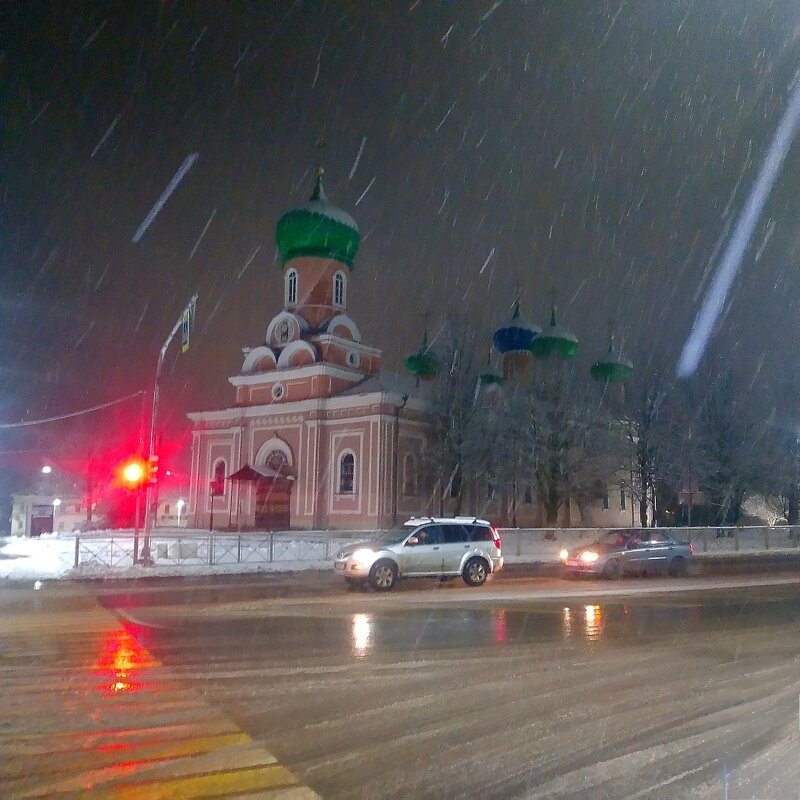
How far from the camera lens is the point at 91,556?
2441 centimetres

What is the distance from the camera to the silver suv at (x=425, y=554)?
1788 cm

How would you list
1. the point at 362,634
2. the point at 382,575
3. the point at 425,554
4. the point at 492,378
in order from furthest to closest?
1. the point at 492,378
2. the point at 425,554
3. the point at 382,575
4. the point at 362,634

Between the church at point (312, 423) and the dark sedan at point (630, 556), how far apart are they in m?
19.9

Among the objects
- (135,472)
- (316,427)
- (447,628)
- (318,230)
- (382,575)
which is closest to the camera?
(447,628)

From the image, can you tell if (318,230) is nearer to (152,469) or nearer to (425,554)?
(152,469)

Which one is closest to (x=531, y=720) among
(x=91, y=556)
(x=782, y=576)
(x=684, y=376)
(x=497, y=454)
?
(x=782, y=576)

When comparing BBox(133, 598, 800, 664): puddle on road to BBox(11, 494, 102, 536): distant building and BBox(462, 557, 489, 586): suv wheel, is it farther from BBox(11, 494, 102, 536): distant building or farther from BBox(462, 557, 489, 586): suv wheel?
BBox(11, 494, 102, 536): distant building

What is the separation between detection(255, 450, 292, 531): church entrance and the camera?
4394cm

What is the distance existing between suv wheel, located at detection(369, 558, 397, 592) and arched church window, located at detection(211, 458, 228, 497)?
3051cm

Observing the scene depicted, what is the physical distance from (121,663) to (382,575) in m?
9.06

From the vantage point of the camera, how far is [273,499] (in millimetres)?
44312

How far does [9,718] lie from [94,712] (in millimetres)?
686

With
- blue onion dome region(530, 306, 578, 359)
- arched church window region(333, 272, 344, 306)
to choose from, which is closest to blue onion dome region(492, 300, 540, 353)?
blue onion dome region(530, 306, 578, 359)

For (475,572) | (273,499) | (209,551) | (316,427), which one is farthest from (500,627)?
(273,499)
